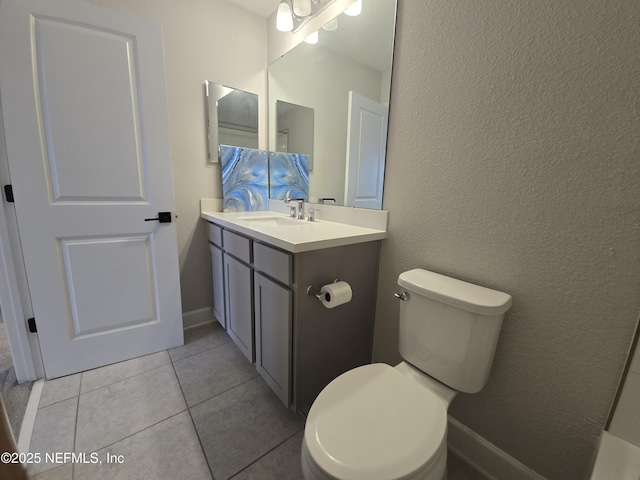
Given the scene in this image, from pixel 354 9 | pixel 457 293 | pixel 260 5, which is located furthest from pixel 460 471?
pixel 260 5

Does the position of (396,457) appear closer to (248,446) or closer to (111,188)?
(248,446)

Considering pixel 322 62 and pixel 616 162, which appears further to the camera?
pixel 322 62

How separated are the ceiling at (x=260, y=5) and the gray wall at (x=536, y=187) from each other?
1136 mm

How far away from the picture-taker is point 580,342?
85 cm

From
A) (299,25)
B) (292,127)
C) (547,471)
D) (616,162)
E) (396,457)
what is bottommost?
(547,471)

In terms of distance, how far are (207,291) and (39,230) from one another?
102cm

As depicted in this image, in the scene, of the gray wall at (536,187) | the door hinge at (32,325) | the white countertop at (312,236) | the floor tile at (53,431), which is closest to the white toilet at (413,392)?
the gray wall at (536,187)

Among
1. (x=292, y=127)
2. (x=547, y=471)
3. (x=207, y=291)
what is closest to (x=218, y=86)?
(x=292, y=127)

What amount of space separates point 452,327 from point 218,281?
4.86 ft

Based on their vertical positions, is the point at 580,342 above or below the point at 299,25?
below

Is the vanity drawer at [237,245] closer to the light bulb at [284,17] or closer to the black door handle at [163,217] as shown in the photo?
the black door handle at [163,217]

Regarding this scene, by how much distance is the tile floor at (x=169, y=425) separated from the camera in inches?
42.3

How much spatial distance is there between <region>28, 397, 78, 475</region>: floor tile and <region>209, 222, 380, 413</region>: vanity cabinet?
81 centimetres

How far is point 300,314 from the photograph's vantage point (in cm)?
113
